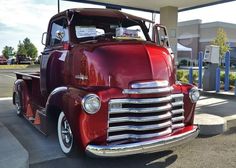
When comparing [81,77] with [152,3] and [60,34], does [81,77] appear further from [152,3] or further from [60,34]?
[152,3]

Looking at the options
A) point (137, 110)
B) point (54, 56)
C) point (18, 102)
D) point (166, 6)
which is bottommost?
point (18, 102)

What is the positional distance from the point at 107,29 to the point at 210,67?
26.0 ft

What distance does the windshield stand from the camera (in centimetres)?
499

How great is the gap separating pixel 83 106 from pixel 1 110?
5.26m

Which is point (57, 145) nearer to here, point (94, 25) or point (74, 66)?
point (74, 66)

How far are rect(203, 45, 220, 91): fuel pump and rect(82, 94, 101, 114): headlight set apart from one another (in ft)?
29.3

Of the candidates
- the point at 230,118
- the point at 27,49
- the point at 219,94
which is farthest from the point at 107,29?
the point at 27,49

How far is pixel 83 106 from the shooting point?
12.8 feet

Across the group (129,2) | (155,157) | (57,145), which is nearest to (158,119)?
(155,157)

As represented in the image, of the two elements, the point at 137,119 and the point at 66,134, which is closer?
the point at 137,119

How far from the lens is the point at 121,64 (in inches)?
168

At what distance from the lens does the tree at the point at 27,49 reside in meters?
54.3

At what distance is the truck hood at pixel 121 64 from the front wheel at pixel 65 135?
72cm

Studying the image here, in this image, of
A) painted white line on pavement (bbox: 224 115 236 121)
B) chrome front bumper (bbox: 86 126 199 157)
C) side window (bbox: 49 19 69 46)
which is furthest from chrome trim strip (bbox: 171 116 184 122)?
painted white line on pavement (bbox: 224 115 236 121)
